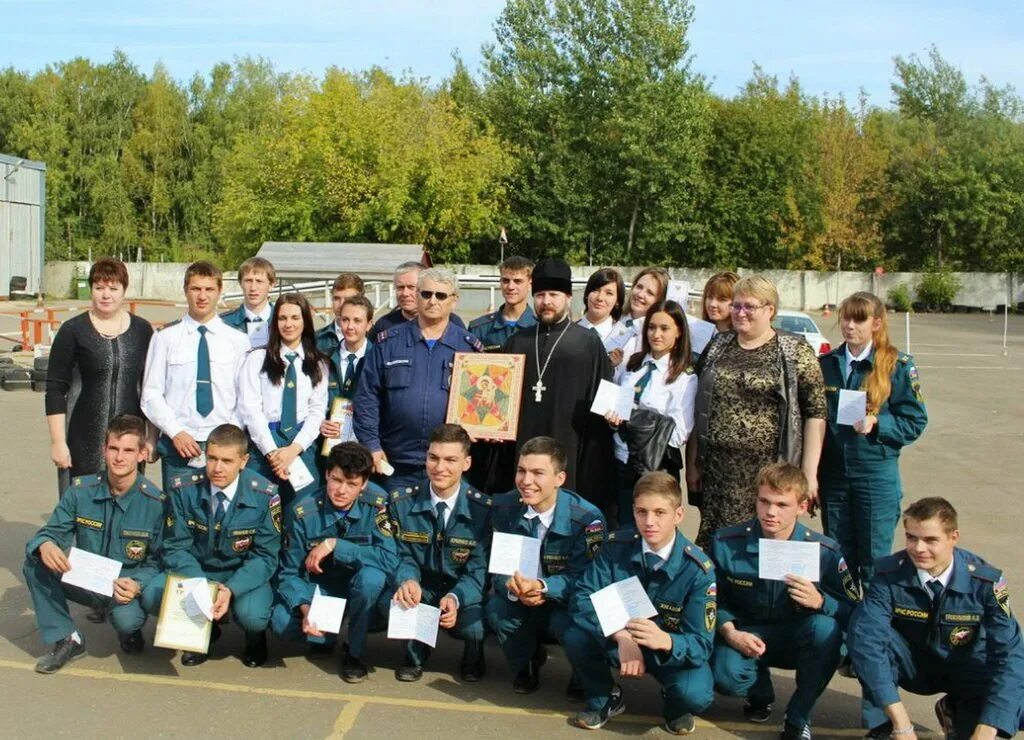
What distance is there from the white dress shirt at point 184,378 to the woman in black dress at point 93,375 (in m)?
0.18

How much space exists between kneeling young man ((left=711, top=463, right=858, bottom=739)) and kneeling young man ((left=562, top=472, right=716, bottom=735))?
17cm

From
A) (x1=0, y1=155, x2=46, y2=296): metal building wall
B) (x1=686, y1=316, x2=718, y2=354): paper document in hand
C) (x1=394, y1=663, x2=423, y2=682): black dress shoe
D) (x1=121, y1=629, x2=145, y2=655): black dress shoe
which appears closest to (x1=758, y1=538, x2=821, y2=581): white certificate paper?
(x1=394, y1=663, x2=423, y2=682): black dress shoe

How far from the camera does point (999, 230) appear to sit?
5284 centimetres

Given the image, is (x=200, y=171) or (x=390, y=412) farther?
(x=200, y=171)

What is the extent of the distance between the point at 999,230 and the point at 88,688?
54.6 m

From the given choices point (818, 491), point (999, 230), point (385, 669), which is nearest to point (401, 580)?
point (385, 669)

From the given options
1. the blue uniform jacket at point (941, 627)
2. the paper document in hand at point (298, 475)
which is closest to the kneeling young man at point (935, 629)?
the blue uniform jacket at point (941, 627)

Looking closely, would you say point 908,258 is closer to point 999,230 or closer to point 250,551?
point 999,230

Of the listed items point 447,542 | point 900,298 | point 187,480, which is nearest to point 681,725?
point 447,542

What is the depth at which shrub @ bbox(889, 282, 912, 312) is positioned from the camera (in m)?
48.9

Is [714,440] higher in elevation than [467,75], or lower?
lower

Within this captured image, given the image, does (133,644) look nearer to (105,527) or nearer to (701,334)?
(105,527)

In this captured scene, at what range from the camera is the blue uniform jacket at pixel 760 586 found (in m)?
4.99

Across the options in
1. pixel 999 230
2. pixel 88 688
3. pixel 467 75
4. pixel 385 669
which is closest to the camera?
pixel 88 688
